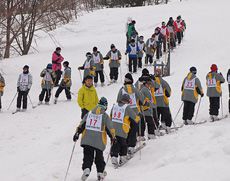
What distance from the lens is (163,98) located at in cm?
1176

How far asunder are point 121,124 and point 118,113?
0.24m

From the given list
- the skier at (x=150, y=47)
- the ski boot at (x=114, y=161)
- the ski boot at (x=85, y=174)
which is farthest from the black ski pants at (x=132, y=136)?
the skier at (x=150, y=47)

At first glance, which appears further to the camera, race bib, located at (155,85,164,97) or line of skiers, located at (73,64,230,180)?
race bib, located at (155,85,164,97)

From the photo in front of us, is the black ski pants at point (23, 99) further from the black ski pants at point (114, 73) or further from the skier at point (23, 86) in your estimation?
the black ski pants at point (114, 73)

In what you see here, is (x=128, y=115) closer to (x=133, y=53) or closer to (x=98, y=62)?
(x=98, y=62)

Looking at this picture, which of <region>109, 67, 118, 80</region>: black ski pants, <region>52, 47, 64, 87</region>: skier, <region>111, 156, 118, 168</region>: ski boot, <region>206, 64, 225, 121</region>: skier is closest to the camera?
<region>111, 156, 118, 168</region>: ski boot

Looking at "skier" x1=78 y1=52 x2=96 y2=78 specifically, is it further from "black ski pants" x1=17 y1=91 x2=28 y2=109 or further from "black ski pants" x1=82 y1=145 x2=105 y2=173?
"black ski pants" x1=82 y1=145 x2=105 y2=173

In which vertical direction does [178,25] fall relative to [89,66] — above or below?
above

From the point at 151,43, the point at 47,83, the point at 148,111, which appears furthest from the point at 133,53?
the point at 148,111

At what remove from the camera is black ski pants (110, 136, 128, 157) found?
919 cm

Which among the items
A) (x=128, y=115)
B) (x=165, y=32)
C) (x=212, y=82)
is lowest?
(x=128, y=115)

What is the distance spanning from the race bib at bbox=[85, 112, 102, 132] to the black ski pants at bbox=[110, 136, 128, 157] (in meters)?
1.13

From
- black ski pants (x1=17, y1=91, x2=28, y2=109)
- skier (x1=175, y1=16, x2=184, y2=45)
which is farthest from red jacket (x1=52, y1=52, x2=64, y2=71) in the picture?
skier (x1=175, y1=16, x2=184, y2=45)

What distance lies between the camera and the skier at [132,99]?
32.2 ft
